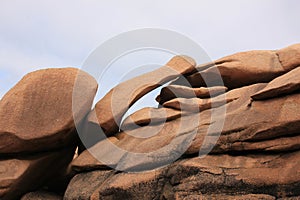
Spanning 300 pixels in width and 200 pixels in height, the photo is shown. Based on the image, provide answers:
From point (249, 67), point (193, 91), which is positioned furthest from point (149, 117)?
point (249, 67)

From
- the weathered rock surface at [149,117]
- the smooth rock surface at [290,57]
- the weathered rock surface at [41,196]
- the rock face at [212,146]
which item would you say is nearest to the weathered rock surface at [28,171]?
the weathered rock surface at [41,196]

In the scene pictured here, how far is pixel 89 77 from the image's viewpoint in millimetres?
13648

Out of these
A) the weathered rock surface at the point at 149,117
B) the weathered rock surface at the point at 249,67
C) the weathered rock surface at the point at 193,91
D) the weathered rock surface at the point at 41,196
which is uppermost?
the weathered rock surface at the point at 249,67

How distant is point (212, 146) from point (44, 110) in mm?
5701

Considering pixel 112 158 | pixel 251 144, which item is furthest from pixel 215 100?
pixel 112 158

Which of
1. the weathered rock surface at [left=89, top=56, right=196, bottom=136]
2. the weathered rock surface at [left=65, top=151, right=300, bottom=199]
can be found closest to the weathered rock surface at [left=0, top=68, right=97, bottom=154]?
the weathered rock surface at [left=89, top=56, right=196, bottom=136]

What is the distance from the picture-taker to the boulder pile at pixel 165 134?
31.2 feet

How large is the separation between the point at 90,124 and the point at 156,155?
10.7 ft

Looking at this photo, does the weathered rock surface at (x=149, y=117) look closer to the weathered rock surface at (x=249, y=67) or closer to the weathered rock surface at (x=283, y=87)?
the weathered rock surface at (x=249, y=67)

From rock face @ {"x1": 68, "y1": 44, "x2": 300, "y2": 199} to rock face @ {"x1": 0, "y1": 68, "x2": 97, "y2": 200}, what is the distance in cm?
93

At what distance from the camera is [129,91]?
1355cm

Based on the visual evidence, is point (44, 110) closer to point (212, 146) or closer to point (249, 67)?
point (212, 146)

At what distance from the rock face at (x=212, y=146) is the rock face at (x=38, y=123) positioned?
0.93 metres

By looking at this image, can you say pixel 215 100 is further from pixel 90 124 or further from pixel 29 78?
pixel 29 78
